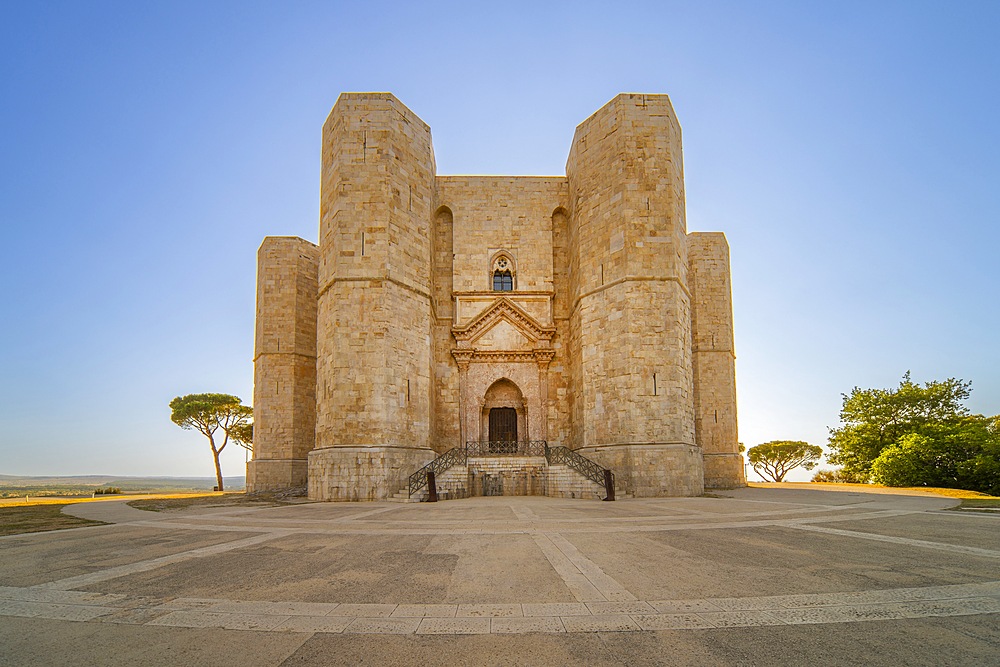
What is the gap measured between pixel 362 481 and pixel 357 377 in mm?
3861

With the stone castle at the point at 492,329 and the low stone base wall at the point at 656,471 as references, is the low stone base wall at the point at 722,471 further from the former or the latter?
the low stone base wall at the point at 656,471

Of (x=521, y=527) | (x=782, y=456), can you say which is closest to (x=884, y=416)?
(x=782, y=456)

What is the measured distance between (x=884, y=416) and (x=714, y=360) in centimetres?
1077

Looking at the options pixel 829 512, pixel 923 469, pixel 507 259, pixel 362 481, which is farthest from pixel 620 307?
pixel 923 469

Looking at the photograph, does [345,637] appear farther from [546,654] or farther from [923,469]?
[923,469]

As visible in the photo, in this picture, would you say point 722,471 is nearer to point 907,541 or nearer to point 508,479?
point 508,479

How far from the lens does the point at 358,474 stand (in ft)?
65.1

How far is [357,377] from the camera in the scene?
20.6 m

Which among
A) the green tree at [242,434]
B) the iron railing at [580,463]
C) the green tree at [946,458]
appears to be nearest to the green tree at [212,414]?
the green tree at [242,434]

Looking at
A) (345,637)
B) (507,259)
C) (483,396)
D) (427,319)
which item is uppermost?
(507,259)

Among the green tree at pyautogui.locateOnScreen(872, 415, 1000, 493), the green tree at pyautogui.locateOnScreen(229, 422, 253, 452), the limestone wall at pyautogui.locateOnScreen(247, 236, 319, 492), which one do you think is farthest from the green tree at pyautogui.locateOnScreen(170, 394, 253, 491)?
the green tree at pyautogui.locateOnScreen(872, 415, 1000, 493)

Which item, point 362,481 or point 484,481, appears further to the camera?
point 484,481

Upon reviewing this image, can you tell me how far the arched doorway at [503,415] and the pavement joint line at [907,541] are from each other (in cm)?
1670

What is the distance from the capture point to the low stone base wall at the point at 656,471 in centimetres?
1978
